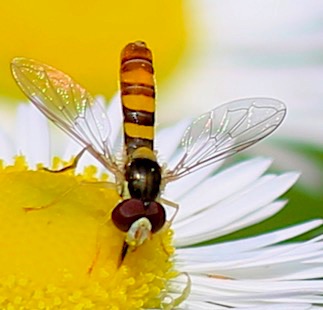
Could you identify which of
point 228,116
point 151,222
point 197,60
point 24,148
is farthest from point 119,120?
point 197,60

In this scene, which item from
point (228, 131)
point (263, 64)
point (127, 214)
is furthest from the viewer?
point (263, 64)

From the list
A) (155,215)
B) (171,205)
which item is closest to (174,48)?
(171,205)

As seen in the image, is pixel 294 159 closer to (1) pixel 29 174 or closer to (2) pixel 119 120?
(2) pixel 119 120

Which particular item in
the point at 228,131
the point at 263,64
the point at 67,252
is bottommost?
the point at 67,252

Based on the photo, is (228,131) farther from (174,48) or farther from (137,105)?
(174,48)

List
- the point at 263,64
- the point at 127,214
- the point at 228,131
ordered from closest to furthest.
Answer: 1. the point at 127,214
2. the point at 228,131
3. the point at 263,64

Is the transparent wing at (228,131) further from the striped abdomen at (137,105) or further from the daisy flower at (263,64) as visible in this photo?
the daisy flower at (263,64)

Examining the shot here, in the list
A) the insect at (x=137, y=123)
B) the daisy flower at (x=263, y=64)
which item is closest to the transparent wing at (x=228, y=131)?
the insect at (x=137, y=123)
